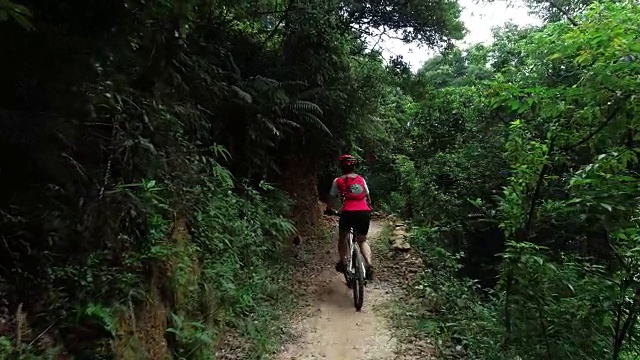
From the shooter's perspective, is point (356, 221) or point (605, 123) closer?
point (605, 123)

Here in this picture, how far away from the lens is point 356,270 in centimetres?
621

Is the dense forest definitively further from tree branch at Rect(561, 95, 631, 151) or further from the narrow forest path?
the narrow forest path

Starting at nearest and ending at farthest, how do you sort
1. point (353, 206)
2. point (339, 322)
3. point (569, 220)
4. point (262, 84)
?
point (569, 220) → point (339, 322) → point (353, 206) → point (262, 84)

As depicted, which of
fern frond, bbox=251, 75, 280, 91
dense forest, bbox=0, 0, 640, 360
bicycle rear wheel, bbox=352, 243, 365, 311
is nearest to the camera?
dense forest, bbox=0, 0, 640, 360

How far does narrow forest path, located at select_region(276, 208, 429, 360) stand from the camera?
5238 mm

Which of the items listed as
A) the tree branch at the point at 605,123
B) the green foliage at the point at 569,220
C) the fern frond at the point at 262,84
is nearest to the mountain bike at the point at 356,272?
the green foliage at the point at 569,220

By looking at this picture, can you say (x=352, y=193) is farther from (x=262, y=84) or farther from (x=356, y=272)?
(x=262, y=84)

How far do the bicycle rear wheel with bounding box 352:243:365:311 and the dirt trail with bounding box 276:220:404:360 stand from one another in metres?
0.14

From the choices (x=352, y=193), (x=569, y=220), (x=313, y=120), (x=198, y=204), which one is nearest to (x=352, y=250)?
(x=352, y=193)

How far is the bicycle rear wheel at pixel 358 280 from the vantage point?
20.2ft

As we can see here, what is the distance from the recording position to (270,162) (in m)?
8.95

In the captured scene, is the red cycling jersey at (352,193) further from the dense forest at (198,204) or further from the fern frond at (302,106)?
the fern frond at (302,106)

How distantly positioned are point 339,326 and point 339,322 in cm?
11

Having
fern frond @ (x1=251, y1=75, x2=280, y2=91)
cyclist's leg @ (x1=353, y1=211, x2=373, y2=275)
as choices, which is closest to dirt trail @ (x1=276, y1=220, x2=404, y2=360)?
cyclist's leg @ (x1=353, y1=211, x2=373, y2=275)
